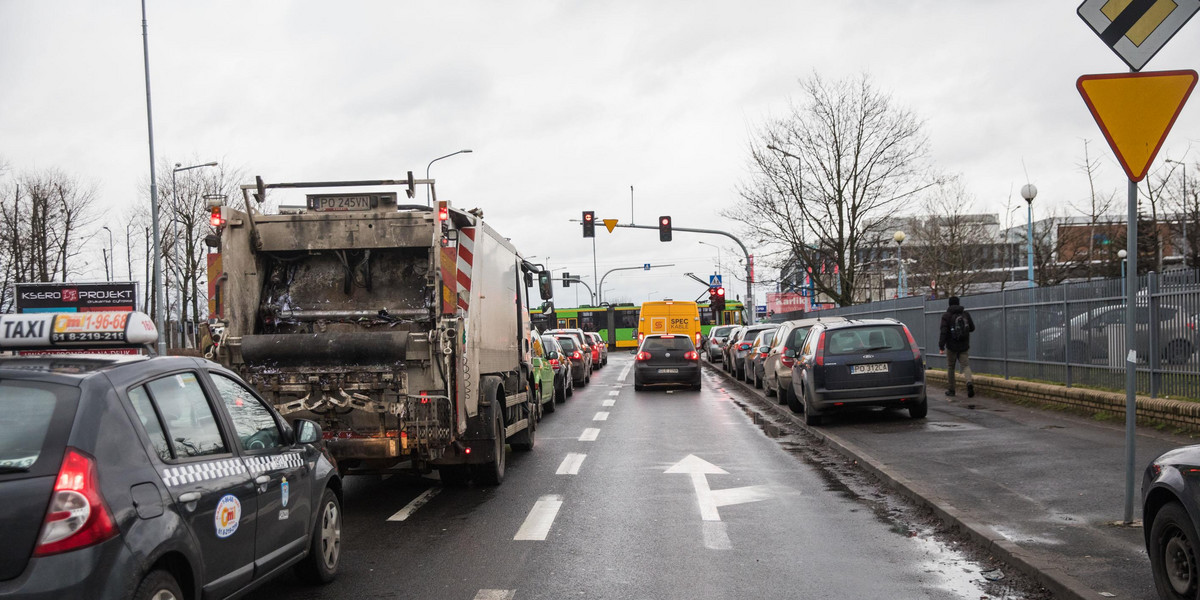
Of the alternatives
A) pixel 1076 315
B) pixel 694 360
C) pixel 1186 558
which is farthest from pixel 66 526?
pixel 694 360

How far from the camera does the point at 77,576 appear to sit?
3701 mm

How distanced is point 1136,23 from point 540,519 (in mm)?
5658

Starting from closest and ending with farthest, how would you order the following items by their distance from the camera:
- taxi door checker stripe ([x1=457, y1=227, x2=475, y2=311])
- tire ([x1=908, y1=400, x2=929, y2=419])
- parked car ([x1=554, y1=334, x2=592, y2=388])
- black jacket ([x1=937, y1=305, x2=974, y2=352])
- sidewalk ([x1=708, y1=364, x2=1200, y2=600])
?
1. sidewalk ([x1=708, y1=364, x2=1200, y2=600])
2. taxi door checker stripe ([x1=457, y1=227, x2=475, y2=311])
3. tire ([x1=908, y1=400, x2=929, y2=419])
4. black jacket ([x1=937, y1=305, x2=974, y2=352])
5. parked car ([x1=554, y1=334, x2=592, y2=388])

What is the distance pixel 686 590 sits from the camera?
6.00 metres

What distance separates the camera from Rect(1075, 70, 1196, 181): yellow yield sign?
22.1 ft

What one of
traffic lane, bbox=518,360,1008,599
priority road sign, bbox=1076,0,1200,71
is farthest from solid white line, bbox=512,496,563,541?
priority road sign, bbox=1076,0,1200,71

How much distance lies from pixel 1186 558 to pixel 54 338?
6.41 meters

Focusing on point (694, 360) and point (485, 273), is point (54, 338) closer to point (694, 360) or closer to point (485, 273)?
point (485, 273)

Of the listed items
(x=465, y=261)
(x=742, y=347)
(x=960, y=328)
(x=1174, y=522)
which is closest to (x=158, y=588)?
(x=1174, y=522)

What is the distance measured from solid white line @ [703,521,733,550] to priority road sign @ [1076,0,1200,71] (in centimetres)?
425

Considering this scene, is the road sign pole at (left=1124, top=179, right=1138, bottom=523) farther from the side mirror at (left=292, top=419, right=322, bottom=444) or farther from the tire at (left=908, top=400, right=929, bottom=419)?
the tire at (left=908, top=400, right=929, bottom=419)

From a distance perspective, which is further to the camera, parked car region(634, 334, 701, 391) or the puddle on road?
parked car region(634, 334, 701, 391)

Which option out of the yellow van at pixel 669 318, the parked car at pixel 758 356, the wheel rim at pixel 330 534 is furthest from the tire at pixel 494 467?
the yellow van at pixel 669 318

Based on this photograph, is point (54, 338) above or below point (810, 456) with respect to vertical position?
above
